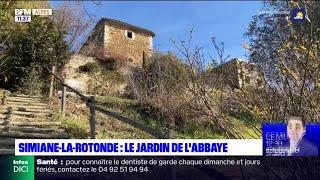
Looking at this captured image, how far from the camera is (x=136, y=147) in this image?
17.7ft

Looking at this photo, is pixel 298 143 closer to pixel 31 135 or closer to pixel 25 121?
pixel 31 135

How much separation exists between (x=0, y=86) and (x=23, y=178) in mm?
14355

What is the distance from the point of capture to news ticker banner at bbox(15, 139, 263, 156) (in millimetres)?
Result: 5355

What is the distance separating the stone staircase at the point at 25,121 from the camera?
1081cm

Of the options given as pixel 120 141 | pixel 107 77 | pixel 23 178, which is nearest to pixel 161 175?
pixel 120 141

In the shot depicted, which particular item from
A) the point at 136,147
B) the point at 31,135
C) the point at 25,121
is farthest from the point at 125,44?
the point at 136,147

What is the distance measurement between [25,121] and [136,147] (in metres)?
7.81

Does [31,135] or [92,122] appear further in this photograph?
[31,135]

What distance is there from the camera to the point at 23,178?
5.23 meters

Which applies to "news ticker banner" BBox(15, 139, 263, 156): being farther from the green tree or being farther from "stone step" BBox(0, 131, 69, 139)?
"stone step" BBox(0, 131, 69, 139)

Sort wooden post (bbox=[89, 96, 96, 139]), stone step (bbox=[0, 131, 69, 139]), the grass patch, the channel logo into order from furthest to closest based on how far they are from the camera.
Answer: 1. the grass patch
2. stone step (bbox=[0, 131, 69, 139])
3. wooden post (bbox=[89, 96, 96, 139])
4. the channel logo

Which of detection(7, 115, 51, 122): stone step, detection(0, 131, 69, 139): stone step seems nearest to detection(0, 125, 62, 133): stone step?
detection(0, 131, 69, 139): stone step

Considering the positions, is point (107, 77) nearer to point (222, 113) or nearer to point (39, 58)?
point (39, 58)

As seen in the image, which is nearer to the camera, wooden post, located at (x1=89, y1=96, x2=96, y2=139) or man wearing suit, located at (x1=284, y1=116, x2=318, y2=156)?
man wearing suit, located at (x1=284, y1=116, x2=318, y2=156)
